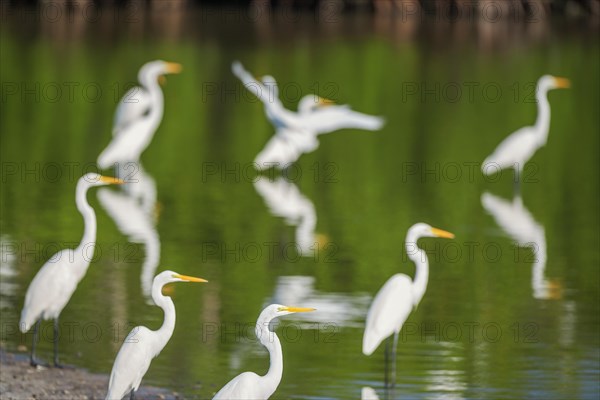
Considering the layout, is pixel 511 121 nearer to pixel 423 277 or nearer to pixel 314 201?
pixel 314 201

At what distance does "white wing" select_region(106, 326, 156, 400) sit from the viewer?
23.8 ft

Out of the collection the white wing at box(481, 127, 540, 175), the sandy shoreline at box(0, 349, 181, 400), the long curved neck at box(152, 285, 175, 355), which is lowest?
the sandy shoreline at box(0, 349, 181, 400)

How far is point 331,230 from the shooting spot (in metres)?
14.3

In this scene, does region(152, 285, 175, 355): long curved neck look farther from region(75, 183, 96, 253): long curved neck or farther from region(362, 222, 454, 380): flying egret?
region(75, 183, 96, 253): long curved neck

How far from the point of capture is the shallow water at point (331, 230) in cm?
941

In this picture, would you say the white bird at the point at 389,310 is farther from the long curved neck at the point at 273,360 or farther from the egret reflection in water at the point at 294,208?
the egret reflection in water at the point at 294,208

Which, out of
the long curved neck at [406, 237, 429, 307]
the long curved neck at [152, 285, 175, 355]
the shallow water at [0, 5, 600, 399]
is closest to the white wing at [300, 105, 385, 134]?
the shallow water at [0, 5, 600, 399]

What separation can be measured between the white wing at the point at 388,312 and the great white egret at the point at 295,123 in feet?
26.0

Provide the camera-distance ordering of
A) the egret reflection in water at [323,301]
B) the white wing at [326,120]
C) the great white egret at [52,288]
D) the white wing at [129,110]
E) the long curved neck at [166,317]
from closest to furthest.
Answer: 1. the long curved neck at [166,317]
2. the great white egret at [52,288]
3. the egret reflection in water at [323,301]
4. the white wing at [326,120]
5. the white wing at [129,110]

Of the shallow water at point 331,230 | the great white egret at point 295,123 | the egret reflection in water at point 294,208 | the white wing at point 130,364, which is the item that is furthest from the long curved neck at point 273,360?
the great white egret at point 295,123

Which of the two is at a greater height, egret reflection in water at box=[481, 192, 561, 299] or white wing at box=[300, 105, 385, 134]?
white wing at box=[300, 105, 385, 134]

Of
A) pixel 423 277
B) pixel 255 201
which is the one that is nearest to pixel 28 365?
pixel 423 277

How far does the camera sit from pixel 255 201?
15.9 m

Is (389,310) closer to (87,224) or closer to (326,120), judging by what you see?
(87,224)
